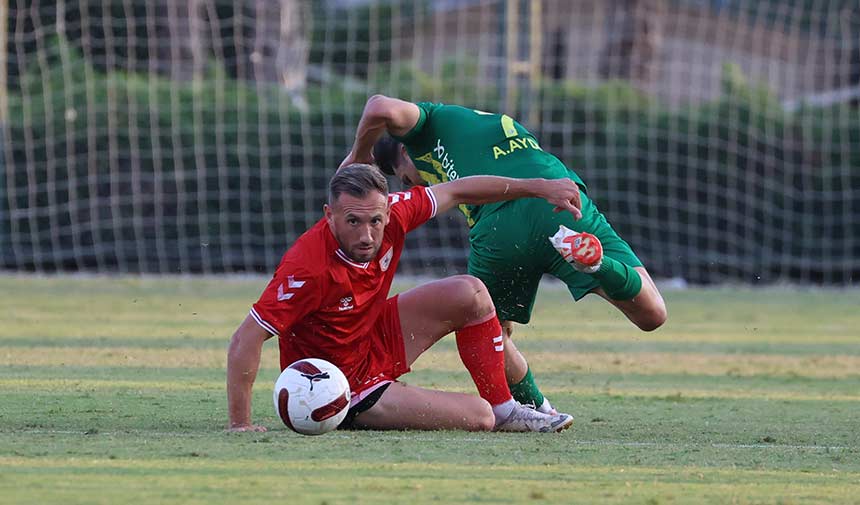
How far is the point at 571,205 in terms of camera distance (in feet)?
20.5

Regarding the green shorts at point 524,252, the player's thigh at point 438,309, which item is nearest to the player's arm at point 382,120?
the green shorts at point 524,252

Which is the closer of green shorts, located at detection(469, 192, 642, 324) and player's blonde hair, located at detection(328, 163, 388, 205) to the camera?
player's blonde hair, located at detection(328, 163, 388, 205)

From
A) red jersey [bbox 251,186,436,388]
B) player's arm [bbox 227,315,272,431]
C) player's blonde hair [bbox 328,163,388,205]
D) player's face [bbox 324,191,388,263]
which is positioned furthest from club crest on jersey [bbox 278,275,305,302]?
player's blonde hair [bbox 328,163,388,205]

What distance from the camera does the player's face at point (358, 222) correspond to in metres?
5.79

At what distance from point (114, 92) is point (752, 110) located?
8017mm

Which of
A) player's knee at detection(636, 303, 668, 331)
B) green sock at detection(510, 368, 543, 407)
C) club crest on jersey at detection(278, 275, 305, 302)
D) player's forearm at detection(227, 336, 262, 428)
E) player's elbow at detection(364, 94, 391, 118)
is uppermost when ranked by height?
player's elbow at detection(364, 94, 391, 118)

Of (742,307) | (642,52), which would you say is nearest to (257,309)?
(742,307)

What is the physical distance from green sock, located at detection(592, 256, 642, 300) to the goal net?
440 inches

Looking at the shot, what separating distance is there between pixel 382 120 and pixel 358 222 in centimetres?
119

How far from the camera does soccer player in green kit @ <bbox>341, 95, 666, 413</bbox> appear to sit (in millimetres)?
6777

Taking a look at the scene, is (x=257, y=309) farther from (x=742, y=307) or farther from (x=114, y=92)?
(x=114, y=92)

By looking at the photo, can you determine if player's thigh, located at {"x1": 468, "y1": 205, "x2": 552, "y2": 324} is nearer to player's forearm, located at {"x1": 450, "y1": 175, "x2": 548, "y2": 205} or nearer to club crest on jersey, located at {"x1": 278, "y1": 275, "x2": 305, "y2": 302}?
player's forearm, located at {"x1": 450, "y1": 175, "x2": 548, "y2": 205}

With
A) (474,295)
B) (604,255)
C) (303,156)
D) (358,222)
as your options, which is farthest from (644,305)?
(303,156)

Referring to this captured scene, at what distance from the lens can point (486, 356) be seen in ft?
21.0
